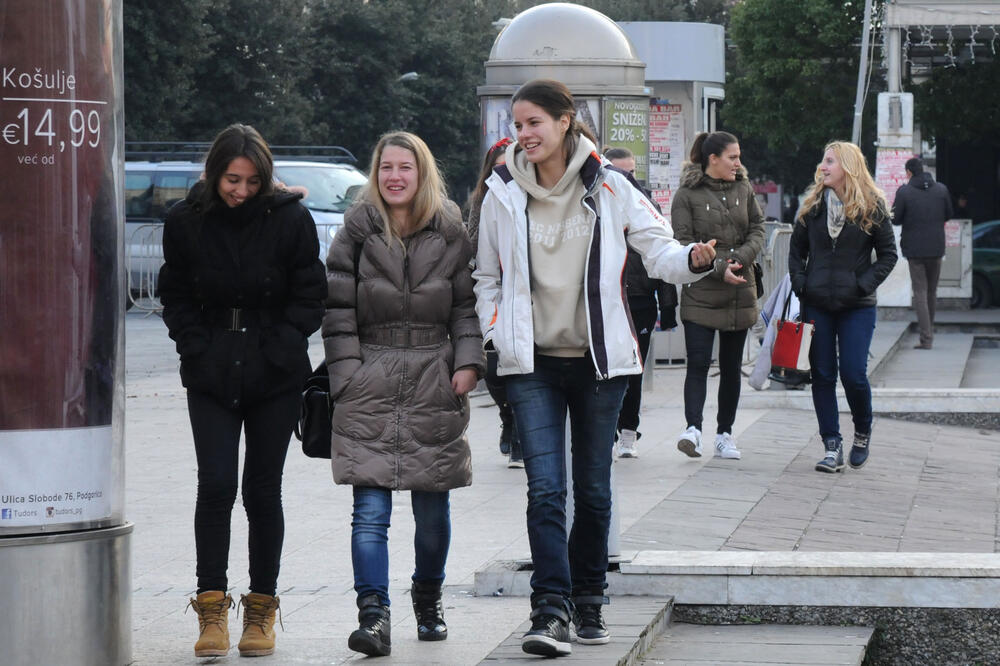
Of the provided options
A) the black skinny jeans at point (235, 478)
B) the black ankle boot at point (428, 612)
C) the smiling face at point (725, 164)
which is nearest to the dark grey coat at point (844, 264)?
the smiling face at point (725, 164)

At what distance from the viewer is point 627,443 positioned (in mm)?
9297

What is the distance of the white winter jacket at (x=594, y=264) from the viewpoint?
493 centimetres

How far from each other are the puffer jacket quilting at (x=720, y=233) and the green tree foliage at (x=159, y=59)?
1126 inches

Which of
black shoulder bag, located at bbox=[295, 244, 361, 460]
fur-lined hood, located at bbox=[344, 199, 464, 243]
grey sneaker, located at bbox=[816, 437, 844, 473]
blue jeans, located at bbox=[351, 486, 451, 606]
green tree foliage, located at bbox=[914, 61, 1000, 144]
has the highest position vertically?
green tree foliage, located at bbox=[914, 61, 1000, 144]

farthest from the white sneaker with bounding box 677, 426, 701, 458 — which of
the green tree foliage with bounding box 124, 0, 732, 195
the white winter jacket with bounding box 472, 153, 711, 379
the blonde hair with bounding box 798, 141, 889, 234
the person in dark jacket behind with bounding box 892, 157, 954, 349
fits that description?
the green tree foliage with bounding box 124, 0, 732, 195

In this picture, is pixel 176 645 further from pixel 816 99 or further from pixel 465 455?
pixel 816 99

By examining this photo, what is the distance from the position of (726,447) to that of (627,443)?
56cm

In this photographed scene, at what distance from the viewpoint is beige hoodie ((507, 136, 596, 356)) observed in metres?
4.96

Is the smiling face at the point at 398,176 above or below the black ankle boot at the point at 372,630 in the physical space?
above

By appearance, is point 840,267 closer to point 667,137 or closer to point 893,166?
point 667,137

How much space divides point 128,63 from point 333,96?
528 inches

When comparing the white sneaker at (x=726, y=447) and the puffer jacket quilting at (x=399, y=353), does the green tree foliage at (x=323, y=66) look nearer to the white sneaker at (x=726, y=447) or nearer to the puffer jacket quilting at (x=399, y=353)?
the white sneaker at (x=726, y=447)

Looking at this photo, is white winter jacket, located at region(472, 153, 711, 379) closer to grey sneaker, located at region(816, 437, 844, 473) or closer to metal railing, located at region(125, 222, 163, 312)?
grey sneaker, located at region(816, 437, 844, 473)

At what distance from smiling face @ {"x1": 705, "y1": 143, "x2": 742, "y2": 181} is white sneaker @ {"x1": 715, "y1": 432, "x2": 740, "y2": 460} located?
58.0 inches
